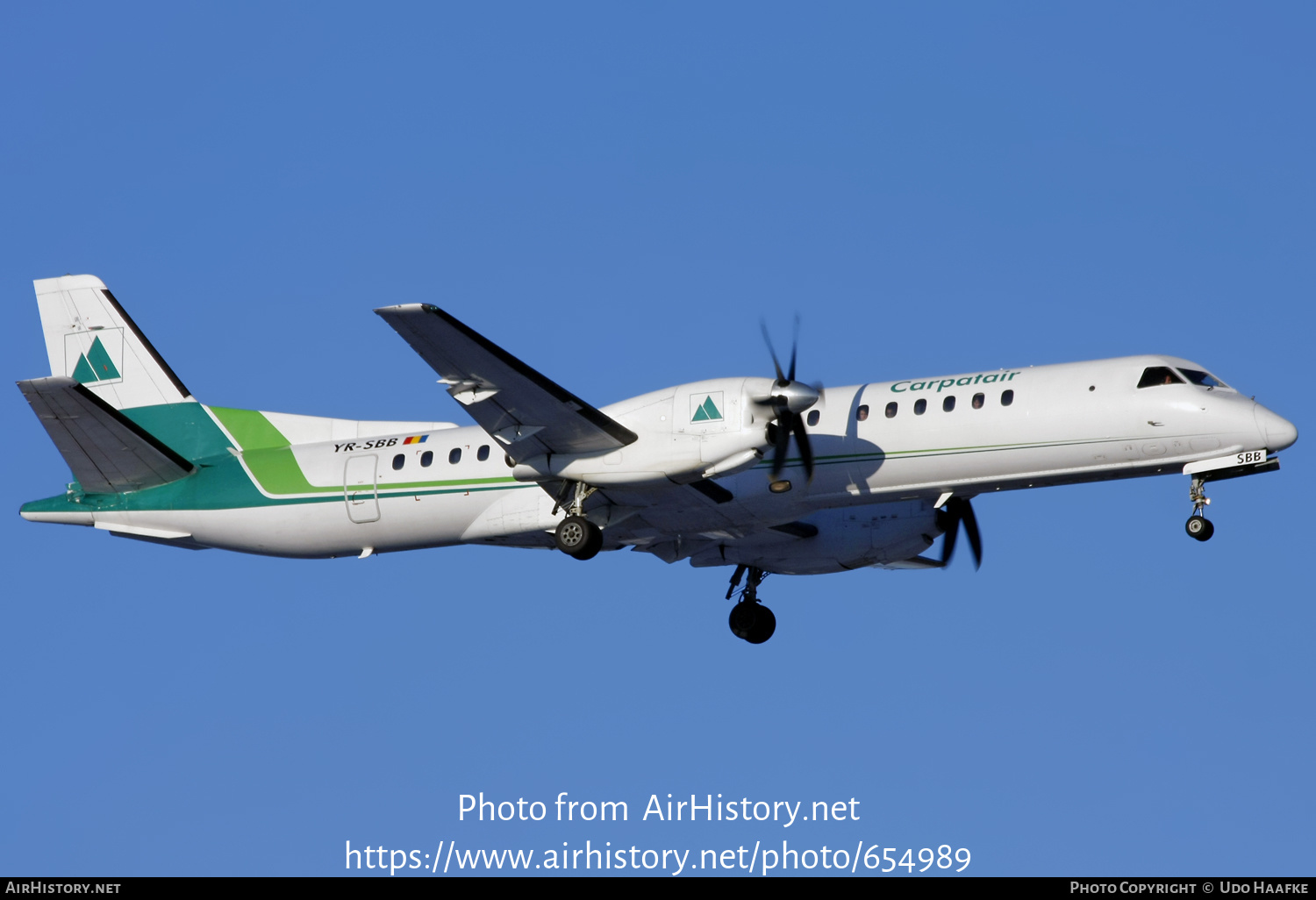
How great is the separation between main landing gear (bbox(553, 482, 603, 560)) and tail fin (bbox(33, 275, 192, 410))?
8550mm

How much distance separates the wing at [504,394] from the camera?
19.6 meters

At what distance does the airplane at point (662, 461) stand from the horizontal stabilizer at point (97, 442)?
0.10ft

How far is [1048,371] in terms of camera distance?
21.4 meters

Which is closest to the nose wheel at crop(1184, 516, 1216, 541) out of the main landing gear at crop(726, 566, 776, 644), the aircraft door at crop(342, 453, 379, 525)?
the main landing gear at crop(726, 566, 776, 644)

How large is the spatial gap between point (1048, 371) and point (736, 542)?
591 centimetres

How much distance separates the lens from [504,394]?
20.8 meters

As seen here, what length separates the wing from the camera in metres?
19.6

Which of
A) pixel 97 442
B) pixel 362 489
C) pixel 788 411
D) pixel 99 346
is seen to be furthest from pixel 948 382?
pixel 99 346

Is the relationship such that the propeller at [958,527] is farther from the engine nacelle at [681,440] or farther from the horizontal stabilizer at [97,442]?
the horizontal stabilizer at [97,442]

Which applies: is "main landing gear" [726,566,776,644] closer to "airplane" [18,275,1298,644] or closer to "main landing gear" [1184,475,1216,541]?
"airplane" [18,275,1298,644]

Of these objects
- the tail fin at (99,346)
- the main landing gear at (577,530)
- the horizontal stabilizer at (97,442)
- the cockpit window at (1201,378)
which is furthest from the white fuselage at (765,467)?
the tail fin at (99,346)

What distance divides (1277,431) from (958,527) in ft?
17.9

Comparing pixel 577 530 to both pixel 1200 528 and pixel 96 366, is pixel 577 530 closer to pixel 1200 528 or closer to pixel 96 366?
pixel 1200 528
